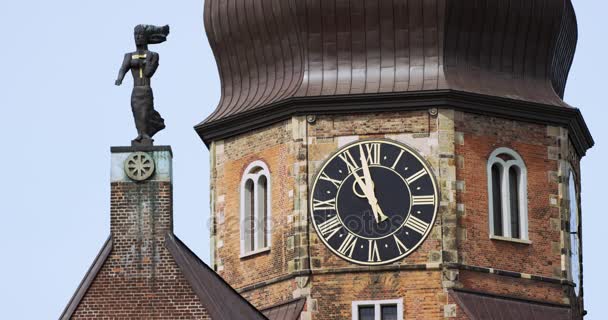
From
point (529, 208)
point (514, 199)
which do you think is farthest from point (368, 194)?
point (529, 208)

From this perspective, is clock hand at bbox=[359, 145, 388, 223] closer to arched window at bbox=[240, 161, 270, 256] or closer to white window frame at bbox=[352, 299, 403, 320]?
white window frame at bbox=[352, 299, 403, 320]

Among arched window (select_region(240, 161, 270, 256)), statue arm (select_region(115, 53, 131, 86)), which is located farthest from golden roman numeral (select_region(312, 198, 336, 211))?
statue arm (select_region(115, 53, 131, 86))

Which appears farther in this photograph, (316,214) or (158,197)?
(316,214)

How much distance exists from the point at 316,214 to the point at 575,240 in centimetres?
455

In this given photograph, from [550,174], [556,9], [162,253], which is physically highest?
[556,9]

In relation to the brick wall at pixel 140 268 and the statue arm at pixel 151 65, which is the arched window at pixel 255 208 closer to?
the statue arm at pixel 151 65

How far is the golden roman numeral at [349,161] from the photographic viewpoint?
1832 inches

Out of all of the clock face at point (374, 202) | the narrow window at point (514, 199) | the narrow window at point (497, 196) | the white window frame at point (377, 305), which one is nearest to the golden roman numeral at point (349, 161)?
the clock face at point (374, 202)

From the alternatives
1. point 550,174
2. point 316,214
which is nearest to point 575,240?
point 550,174

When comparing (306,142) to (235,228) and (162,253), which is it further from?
(162,253)

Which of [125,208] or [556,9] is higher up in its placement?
[556,9]

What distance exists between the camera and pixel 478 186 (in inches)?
1832

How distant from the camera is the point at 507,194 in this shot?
1847 inches

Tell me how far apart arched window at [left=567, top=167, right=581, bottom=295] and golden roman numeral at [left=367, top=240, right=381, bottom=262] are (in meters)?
3.41
